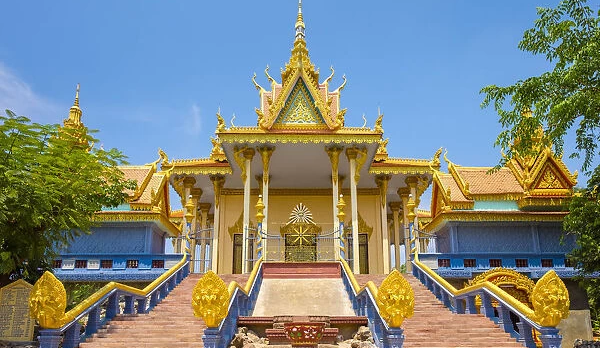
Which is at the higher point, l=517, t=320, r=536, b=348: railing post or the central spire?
the central spire

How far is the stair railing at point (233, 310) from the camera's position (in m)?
8.38

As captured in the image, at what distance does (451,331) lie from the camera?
33.1 feet

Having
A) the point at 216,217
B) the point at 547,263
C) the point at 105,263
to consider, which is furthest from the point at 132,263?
the point at 547,263

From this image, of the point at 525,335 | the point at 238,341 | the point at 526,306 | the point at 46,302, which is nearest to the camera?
the point at 46,302

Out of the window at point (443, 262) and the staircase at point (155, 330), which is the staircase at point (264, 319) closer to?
the staircase at point (155, 330)

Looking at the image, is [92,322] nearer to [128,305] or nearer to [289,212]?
[128,305]

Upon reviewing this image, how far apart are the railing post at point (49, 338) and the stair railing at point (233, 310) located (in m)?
2.32

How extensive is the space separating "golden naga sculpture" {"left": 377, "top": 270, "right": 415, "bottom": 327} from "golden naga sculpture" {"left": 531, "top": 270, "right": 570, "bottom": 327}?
1.97m

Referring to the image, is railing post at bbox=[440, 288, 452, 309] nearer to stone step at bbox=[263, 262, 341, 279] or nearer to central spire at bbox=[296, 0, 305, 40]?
stone step at bbox=[263, 262, 341, 279]

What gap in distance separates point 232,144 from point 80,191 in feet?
25.5

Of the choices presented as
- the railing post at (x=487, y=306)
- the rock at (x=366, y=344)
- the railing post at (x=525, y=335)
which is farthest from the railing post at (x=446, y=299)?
the rock at (x=366, y=344)

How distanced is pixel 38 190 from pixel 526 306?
870 cm

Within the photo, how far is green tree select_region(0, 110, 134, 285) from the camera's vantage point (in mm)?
9094

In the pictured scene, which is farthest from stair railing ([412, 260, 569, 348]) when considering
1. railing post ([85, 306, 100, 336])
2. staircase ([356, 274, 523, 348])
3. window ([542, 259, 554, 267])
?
railing post ([85, 306, 100, 336])
